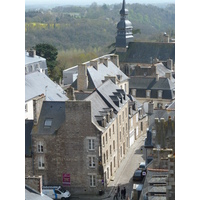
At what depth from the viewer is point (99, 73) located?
26.2 m

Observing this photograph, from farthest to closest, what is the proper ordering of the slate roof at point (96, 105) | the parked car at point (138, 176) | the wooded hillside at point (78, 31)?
the wooded hillside at point (78, 31), the slate roof at point (96, 105), the parked car at point (138, 176)

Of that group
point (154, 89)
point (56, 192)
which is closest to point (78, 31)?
point (154, 89)

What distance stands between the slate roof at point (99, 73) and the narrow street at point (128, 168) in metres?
Answer: 3.33

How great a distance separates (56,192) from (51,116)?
252cm

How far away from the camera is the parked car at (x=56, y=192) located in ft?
56.1

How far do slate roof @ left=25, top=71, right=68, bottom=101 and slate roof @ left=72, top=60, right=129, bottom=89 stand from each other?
1960 mm

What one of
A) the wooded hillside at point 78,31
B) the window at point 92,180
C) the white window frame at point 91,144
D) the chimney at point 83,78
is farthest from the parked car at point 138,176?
the wooded hillside at point 78,31

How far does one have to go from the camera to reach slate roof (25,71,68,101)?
74.0 feet

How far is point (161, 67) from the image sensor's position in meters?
33.9

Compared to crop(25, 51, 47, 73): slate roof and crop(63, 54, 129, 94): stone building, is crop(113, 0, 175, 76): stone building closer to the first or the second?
crop(25, 51, 47, 73): slate roof

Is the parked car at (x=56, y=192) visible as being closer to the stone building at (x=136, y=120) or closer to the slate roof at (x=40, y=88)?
the slate roof at (x=40, y=88)
